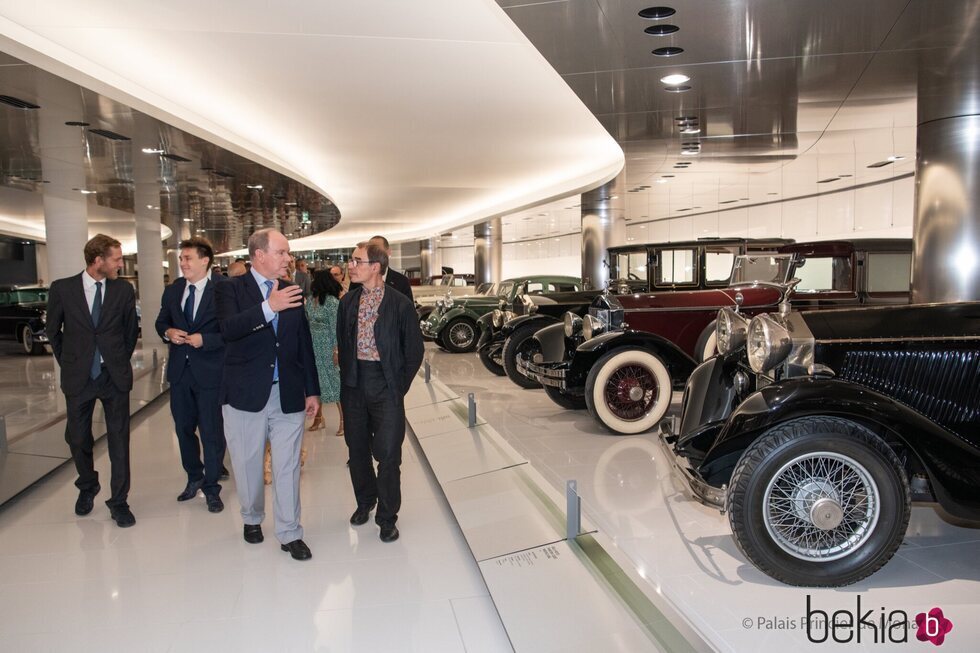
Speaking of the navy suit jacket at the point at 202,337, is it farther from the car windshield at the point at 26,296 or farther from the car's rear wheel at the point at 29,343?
the car windshield at the point at 26,296

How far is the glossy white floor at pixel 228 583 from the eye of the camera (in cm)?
298

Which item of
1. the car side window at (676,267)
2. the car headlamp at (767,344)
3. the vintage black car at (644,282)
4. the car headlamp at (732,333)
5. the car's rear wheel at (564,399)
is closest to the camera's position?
the car headlamp at (767,344)

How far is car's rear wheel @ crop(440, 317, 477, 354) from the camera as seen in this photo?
44.1 feet

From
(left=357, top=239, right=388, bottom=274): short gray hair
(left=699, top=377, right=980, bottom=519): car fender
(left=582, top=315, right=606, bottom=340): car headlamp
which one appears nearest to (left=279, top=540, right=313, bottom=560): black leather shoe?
(left=357, top=239, right=388, bottom=274): short gray hair

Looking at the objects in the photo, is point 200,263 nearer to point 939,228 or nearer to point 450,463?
point 450,463

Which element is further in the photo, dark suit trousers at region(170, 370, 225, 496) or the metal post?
dark suit trousers at region(170, 370, 225, 496)

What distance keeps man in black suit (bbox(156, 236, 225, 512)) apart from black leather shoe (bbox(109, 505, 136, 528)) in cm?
47

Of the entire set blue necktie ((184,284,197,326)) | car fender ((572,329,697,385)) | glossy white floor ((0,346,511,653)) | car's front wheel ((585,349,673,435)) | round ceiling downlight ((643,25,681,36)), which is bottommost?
glossy white floor ((0,346,511,653))

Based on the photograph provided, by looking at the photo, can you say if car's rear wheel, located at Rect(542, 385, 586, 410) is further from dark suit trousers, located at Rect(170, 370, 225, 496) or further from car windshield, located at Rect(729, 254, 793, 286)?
dark suit trousers, located at Rect(170, 370, 225, 496)

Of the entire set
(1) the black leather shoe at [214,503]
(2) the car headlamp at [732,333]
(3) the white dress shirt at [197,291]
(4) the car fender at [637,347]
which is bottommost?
(1) the black leather shoe at [214,503]

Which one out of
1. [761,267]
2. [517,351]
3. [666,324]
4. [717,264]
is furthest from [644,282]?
[517,351]

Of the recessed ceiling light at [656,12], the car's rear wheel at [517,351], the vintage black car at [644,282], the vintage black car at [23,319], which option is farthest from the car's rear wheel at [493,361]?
the vintage black car at [23,319]

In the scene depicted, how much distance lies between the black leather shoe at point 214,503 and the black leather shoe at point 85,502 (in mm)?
740

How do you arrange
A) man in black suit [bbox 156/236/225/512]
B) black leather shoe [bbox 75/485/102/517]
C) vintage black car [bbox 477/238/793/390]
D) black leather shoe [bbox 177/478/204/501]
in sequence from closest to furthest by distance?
black leather shoe [bbox 75/485/102/517], man in black suit [bbox 156/236/225/512], black leather shoe [bbox 177/478/204/501], vintage black car [bbox 477/238/793/390]
